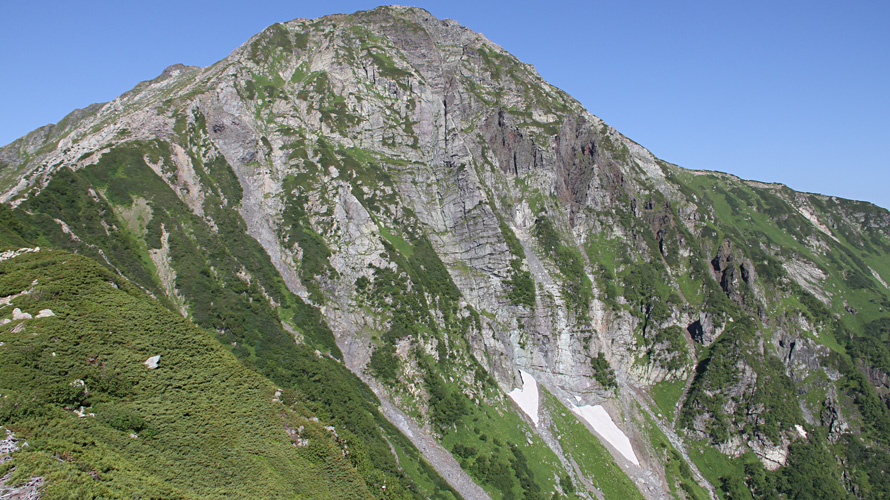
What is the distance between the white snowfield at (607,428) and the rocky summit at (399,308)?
2.18 ft

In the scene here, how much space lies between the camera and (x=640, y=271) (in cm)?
14775

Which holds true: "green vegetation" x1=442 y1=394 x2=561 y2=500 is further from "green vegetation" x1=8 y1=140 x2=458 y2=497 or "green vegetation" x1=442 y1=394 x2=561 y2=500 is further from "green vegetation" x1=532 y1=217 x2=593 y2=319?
"green vegetation" x1=532 y1=217 x2=593 y2=319

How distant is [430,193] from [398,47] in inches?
3067

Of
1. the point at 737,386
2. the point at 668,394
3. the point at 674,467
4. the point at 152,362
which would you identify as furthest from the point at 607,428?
the point at 152,362

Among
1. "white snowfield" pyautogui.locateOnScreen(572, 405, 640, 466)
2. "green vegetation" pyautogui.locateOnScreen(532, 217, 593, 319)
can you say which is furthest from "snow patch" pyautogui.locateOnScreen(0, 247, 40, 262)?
"green vegetation" pyautogui.locateOnScreen(532, 217, 593, 319)

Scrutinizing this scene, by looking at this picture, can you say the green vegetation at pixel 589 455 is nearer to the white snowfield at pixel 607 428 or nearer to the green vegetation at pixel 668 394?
the white snowfield at pixel 607 428

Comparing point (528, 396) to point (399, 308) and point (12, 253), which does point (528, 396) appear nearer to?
point (399, 308)

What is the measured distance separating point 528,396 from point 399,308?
39360 mm

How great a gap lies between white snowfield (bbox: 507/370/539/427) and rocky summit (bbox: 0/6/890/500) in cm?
152

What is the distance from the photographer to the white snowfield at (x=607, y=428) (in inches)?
4350

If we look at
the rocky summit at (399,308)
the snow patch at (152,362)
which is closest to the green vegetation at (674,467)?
the rocky summit at (399,308)

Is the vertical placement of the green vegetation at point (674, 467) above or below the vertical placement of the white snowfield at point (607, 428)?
below

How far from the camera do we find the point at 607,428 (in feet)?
376

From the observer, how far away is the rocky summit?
3500cm
